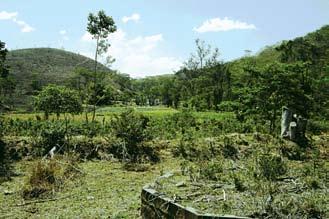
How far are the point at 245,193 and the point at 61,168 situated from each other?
4.80 meters

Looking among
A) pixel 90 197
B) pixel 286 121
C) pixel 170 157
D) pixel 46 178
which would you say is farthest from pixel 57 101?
pixel 286 121

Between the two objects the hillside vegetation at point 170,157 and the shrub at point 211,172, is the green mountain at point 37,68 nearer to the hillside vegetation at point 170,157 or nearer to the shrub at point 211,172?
the hillside vegetation at point 170,157

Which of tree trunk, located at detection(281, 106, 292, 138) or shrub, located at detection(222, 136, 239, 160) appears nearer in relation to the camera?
shrub, located at detection(222, 136, 239, 160)

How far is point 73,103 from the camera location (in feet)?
47.2


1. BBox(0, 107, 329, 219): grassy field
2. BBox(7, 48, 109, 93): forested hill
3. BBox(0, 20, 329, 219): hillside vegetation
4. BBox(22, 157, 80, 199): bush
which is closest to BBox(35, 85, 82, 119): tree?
BBox(0, 20, 329, 219): hillside vegetation

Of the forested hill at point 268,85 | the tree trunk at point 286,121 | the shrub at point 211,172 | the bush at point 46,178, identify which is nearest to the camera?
the shrub at point 211,172

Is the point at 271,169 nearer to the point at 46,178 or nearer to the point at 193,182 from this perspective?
the point at 193,182

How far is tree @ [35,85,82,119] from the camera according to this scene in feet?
46.1

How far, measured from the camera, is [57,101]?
14039 millimetres

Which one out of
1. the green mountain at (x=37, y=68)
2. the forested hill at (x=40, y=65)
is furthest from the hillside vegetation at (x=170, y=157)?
the forested hill at (x=40, y=65)

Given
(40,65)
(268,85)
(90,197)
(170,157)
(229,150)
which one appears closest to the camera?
(90,197)

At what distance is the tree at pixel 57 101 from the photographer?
14.1m

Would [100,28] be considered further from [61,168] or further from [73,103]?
[61,168]

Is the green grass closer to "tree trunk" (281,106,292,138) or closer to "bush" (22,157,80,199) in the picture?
"bush" (22,157,80,199)
